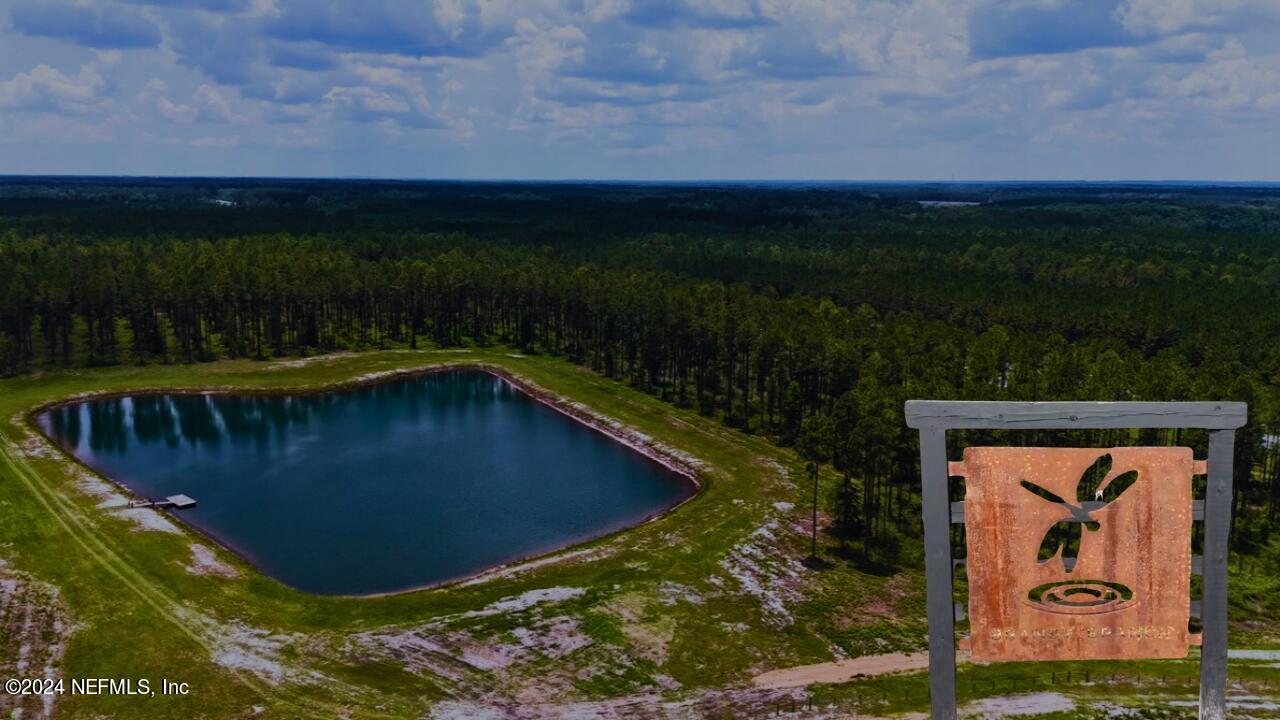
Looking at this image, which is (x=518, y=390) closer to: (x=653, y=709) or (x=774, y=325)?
(x=774, y=325)

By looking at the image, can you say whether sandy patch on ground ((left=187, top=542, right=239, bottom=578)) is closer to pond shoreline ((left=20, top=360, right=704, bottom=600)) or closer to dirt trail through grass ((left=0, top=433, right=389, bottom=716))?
pond shoreline ((left=20, top=360, right=704, bottom=600))

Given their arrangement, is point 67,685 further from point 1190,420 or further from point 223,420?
point 223,420

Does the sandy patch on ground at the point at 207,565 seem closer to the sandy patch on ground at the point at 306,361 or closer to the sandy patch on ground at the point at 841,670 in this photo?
the sandy patch on ground at the point at 841,670

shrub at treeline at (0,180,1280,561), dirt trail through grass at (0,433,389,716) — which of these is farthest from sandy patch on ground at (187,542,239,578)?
shrub at treeline at (0,180,1280,561)

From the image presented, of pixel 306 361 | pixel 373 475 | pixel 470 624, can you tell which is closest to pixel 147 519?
pixel 373 475

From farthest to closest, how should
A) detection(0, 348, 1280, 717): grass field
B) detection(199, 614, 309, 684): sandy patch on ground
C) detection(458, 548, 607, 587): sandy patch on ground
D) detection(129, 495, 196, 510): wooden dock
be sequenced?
detection(129, 495, 196, 510): wooden dock
detection(458, 548, 607, 587): sandy patch on ground
detection(199, 614, 309, 684): sandy patch on ground
detection(0, 348, 1280, 717): grass field

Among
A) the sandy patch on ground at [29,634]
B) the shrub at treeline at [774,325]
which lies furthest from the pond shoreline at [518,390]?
the shrub at treeline at [774,325]
